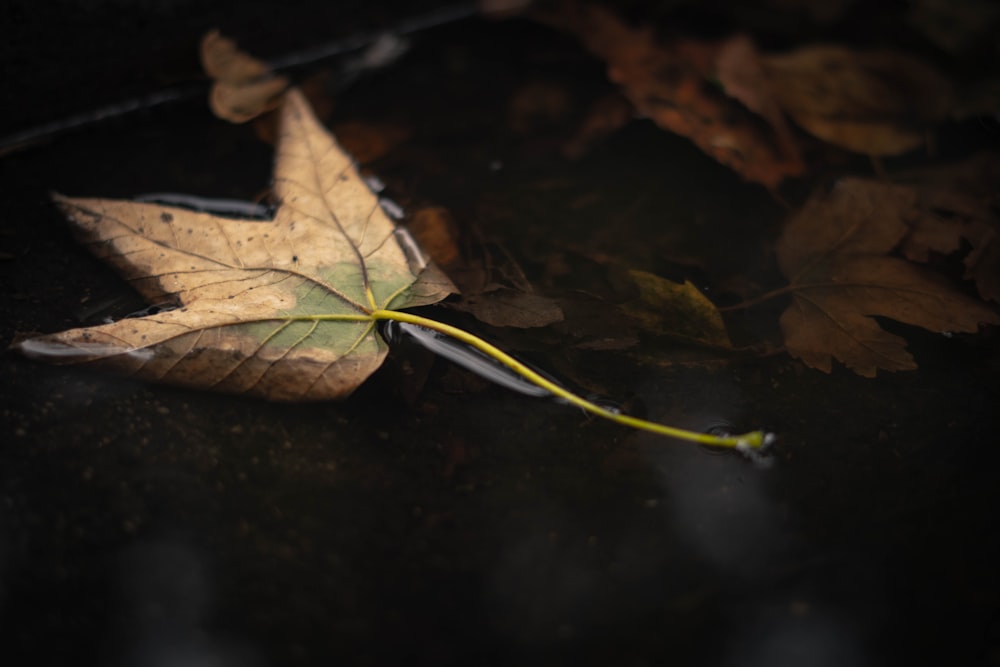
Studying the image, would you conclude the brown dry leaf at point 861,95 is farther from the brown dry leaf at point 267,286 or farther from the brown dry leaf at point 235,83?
the brown dry leaf at point 235,83

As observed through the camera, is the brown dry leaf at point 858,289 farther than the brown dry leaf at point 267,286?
Yes

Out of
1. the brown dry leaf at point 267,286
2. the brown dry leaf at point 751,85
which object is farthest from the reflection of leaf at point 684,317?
the brown dry leaf at point 751,85

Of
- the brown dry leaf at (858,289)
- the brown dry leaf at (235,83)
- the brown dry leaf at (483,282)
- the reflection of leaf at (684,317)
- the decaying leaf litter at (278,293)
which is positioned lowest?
the brown dry leaf at (858,289)

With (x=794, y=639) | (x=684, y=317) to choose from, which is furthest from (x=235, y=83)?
(x=794, y=639)

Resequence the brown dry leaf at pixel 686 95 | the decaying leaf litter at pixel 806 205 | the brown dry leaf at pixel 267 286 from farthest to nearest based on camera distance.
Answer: the brown dry leaf at pixel 686 95, the decaying leaf litter at pixel 806 205, the brown dry leaf at pixel 267 286

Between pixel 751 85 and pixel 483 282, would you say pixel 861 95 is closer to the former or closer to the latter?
pixel 751 85

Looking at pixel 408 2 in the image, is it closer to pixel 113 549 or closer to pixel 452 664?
pixel 113 549

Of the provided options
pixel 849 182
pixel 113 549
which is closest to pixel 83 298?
pixel 113 549
